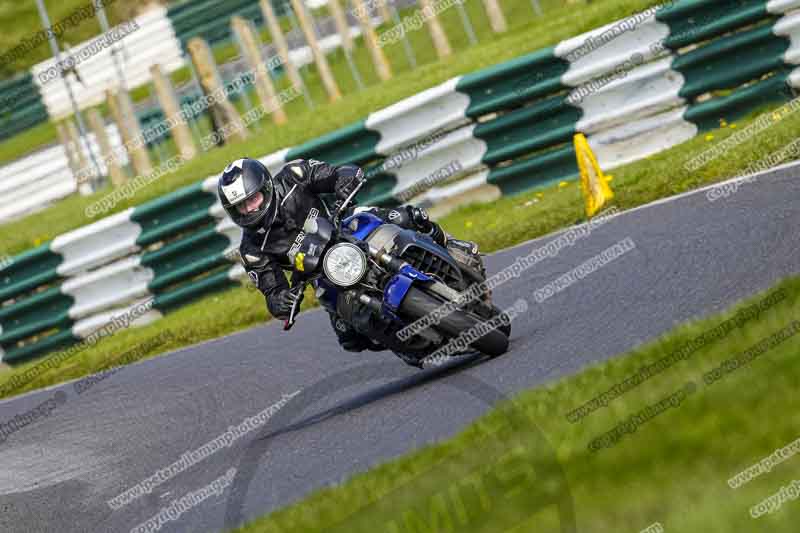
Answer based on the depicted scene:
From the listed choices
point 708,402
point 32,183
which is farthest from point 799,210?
point 32,183

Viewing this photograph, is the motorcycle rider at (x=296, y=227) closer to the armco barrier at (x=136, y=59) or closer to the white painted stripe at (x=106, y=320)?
the white painted stripe at (x=106, y=320)

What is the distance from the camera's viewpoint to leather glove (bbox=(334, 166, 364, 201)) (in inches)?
335

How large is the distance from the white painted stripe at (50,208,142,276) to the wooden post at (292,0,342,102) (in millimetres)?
5375

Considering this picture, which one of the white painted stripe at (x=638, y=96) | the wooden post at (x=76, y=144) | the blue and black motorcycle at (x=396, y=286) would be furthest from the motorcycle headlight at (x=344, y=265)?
the wooden post at (x=76, y=144)

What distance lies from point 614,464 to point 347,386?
5171 millimetres

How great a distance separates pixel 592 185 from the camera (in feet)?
38.6

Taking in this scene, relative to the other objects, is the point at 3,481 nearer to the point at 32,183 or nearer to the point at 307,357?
the point at 307,357

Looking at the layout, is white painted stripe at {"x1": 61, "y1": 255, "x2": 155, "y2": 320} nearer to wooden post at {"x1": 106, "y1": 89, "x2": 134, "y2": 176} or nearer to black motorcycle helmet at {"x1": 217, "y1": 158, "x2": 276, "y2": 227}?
Answer: wooden post at {"x1": 106, "y1": 89, "x2": 134, "y2": 176}

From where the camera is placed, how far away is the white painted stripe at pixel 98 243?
15.0 metres

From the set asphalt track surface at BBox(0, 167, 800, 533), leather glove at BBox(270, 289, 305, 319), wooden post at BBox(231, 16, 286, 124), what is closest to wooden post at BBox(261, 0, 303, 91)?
wooden post at BBox(231, 16, 286, 124)

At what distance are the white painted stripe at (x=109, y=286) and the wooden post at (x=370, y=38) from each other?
17.8ft

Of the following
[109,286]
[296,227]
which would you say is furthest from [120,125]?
[296,227]

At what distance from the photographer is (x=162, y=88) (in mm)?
19828

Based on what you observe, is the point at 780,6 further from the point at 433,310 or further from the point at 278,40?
the point at 278,40
